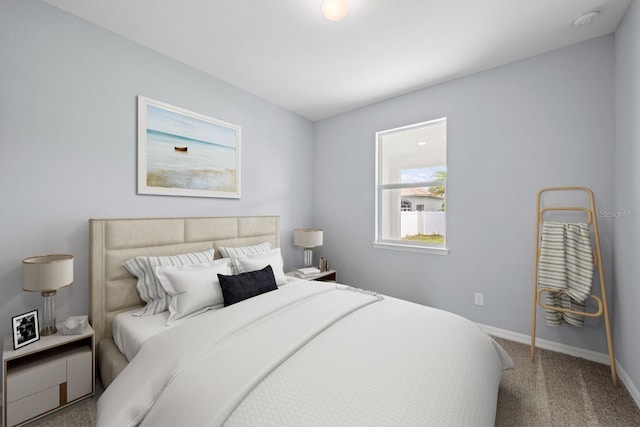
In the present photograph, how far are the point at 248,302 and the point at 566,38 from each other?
320 centimetres

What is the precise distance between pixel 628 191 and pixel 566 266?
2.16ft

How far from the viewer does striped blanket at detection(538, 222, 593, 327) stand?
2.04 meters

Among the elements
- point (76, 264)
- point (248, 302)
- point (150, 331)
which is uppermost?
point (76, 264)

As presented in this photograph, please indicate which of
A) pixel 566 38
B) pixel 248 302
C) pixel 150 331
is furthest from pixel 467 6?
pixel 150 331

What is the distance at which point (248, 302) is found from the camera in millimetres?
1866

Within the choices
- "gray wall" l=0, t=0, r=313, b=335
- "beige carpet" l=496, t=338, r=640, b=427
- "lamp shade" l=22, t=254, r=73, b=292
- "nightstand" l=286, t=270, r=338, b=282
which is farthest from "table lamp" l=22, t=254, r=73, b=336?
"beige carpet" l=496, t=338, r=640, b=427

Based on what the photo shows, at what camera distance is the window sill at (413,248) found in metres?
2.91

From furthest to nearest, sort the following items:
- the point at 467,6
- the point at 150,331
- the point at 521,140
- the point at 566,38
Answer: the point at 521,140, the point at 566,38, the point at 467,6, the point at 150,331

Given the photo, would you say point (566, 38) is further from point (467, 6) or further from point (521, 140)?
point (467, 6)

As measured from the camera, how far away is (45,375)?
1.59m

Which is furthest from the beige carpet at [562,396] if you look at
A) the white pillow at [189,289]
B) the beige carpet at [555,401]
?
the white pillow at [189,289]

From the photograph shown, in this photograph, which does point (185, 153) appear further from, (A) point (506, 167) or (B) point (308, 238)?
(A) point (506, 167)

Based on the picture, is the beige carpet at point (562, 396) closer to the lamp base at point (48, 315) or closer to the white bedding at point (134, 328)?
the white bedding at point (134, 328)

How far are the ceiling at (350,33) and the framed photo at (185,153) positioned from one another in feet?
1.71
